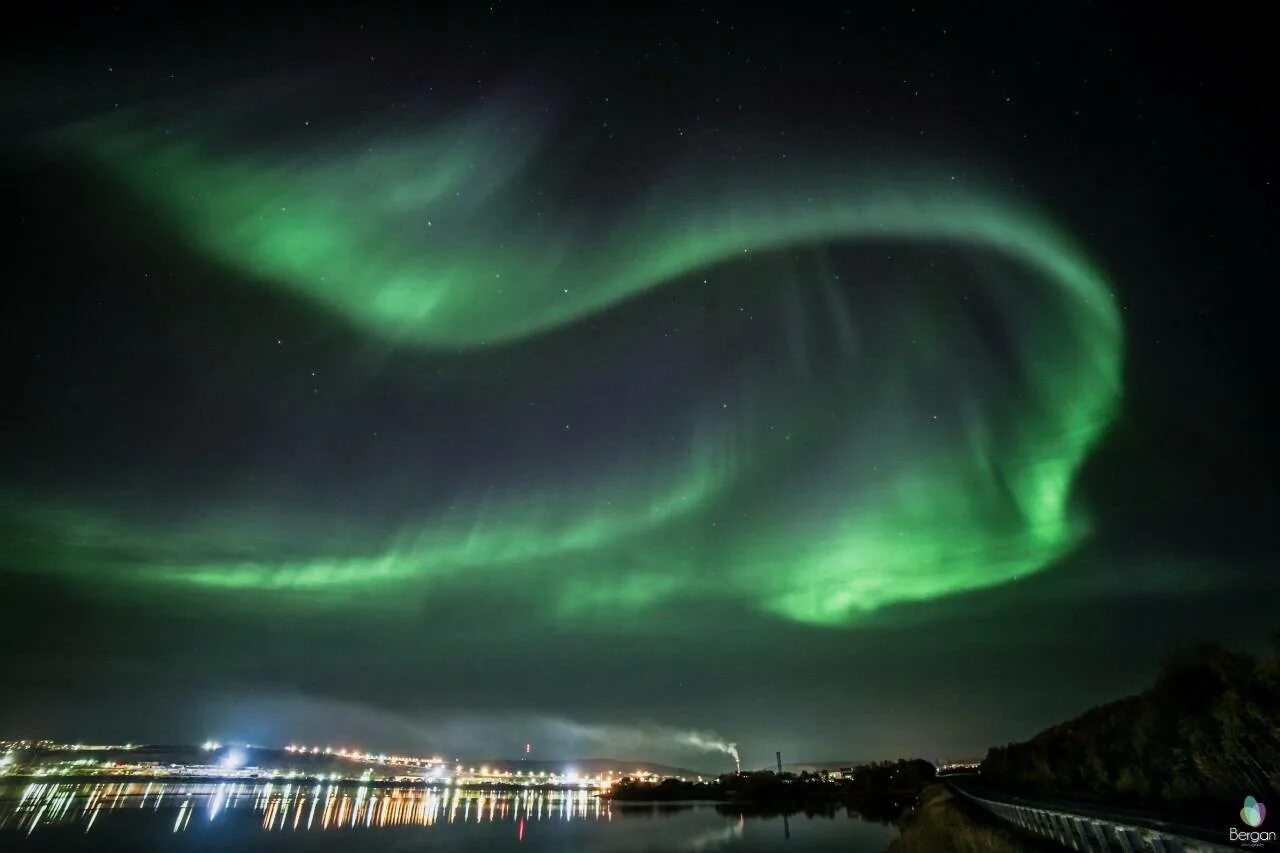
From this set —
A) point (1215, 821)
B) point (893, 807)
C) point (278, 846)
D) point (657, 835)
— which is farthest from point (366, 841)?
point (893, 807)

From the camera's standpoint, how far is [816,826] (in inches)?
3002

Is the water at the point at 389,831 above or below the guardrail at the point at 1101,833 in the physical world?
above

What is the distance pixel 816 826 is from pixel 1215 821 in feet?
206

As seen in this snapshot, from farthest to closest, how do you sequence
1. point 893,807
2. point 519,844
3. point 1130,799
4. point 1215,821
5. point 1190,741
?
1. point 893,807
2. point 519,844
3. point 1130,799
4. point 1190,741
5. point 1215,821

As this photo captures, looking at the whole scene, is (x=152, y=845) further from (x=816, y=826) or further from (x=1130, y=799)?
(x=1130, y=799)

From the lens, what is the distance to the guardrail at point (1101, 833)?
14.7 m

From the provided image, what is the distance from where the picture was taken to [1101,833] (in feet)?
57.1

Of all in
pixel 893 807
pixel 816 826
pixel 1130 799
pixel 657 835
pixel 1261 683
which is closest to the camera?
pixel 1261 683
